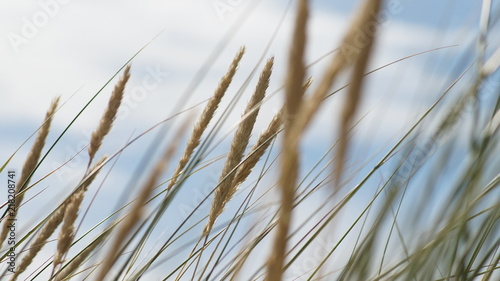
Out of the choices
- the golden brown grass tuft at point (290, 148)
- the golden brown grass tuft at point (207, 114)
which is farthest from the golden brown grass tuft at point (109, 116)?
the golden brown grass tuft at point (290, 148)

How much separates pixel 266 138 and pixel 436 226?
0.54 metres

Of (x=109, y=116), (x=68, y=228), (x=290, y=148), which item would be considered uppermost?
(x=109, y=116)

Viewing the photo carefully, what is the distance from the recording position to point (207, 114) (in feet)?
4.81

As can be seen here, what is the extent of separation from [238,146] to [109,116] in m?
0.54

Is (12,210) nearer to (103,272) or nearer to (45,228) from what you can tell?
(45,228)

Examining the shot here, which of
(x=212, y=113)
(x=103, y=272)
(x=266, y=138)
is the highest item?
(x=212, y=113)

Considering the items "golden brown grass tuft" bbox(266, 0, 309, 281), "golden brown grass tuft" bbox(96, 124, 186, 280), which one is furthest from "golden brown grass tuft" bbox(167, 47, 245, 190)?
"golden brown grass tuft" bbox(266, 0, 309, 281)

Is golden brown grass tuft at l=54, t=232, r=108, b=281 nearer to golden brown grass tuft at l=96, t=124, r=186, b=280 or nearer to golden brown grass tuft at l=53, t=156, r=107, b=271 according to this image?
golden brown grass tuft at l=53, t=156, r=107, b=271

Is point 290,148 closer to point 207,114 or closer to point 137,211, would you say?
point 137,211

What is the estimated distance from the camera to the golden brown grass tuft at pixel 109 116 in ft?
5.57

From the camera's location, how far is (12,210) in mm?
1693

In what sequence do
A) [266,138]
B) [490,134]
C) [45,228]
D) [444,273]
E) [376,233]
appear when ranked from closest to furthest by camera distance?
[376,233], [490,134], [444,273], [266,138], [45,228]

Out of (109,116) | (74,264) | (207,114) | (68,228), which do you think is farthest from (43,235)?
(207,114)

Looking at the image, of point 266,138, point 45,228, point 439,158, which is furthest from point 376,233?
point 45,228
